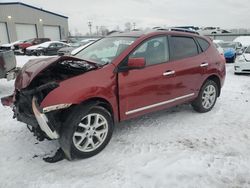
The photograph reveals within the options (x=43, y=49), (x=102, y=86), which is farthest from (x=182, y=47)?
(x=43, y=49)

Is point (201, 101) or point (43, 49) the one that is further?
point (43, 49)

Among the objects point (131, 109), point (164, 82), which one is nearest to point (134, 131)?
point (131, 109)

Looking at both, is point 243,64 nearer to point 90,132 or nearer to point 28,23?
point 90,132

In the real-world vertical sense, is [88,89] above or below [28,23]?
below

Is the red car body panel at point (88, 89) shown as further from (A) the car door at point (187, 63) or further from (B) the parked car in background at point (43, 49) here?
(B) the parked car in background at point (43, 49)

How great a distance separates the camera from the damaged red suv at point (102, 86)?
309 centimetres

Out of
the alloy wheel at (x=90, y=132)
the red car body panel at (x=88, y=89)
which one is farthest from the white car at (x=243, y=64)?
the alloy wheel at (x=90, y=132)

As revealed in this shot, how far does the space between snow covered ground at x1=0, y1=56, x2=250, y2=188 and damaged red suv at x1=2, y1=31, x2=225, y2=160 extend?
32 cm

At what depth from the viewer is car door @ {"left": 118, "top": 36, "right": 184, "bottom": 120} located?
362 centimetres

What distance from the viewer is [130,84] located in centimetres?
361

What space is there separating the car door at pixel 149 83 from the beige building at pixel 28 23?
30538 millimetres

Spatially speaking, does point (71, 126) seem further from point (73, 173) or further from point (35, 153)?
point (35, 153)

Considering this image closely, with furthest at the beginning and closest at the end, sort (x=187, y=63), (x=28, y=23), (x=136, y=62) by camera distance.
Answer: (x=28, y=23), (x=187, y=63), (x=136, y=62)

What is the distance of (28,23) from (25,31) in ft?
4.40
